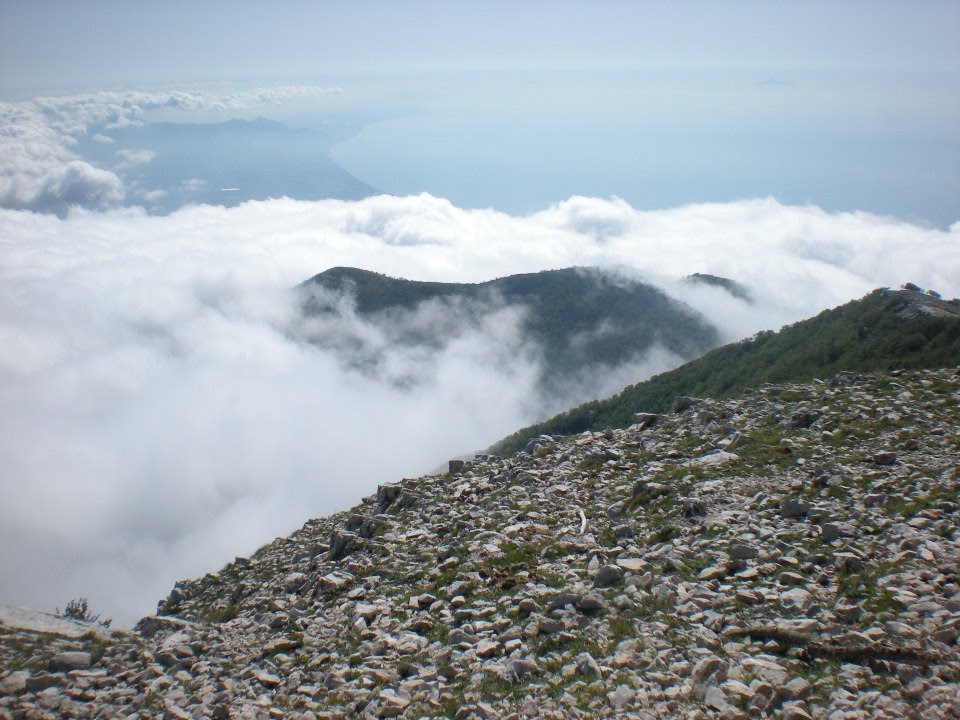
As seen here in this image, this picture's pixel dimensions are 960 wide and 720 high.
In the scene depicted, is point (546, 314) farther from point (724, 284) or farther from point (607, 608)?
point (607, 608)

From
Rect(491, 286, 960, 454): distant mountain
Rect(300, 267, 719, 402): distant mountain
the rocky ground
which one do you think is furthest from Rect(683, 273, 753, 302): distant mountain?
the rocky ground

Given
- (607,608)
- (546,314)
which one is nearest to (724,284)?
(546,314)

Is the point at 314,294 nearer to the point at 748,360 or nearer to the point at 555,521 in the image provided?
the point at 748,360

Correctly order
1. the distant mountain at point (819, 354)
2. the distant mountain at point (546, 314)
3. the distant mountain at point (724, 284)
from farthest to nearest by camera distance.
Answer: the distant mountain at point (724, 284) → the distant mountain at point (546, 314) → the distant mountain at point (819, 354)

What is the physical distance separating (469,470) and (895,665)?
15038 millimetres

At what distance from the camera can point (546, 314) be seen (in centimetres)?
13112

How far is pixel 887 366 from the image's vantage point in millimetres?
25125

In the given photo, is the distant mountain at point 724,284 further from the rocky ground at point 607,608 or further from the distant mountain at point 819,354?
the rocky ground at point 607,608

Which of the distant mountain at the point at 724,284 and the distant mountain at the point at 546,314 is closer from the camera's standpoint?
the distant mountain at the point at 546,314

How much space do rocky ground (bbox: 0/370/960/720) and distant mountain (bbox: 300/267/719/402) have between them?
91.3 meters

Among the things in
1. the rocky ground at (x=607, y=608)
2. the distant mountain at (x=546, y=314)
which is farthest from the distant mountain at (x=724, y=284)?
the rocky ground at (x=607, y=608)

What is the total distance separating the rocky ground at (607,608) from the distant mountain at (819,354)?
9.03 metres

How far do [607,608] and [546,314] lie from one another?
402 ft

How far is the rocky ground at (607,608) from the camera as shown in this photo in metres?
7.68
